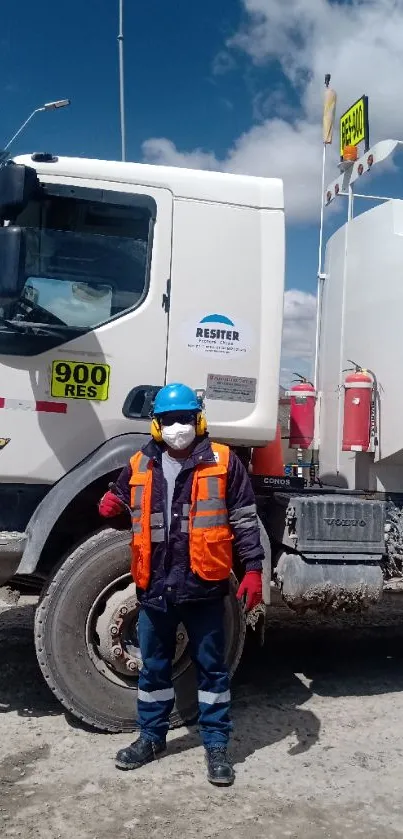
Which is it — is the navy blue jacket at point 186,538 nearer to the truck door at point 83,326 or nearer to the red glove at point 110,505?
the red glove at point 110,505

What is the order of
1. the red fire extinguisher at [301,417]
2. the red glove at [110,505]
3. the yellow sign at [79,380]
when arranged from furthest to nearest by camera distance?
the red fire extinguisher at [301,417] < the yellow sign at [79,380] < the red glove at [110,505]

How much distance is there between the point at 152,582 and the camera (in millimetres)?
3342

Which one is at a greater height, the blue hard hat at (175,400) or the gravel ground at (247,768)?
the blue hard hat at (175,400)

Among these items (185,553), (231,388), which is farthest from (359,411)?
(185,553)

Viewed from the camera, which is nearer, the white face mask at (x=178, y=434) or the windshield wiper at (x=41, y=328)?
the white face mask at (x=178, y=434)

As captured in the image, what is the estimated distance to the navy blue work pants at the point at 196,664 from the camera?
3418 mm

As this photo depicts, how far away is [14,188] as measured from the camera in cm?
333

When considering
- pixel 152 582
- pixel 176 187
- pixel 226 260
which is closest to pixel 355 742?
pixel 152 582

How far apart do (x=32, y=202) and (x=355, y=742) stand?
3.09 m

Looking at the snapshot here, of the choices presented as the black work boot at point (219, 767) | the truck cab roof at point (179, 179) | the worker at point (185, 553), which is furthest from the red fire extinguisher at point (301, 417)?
the black work boot at point (219, 767)

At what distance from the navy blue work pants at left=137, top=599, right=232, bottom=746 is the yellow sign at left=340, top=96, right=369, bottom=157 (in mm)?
3287

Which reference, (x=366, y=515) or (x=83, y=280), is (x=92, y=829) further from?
(x=83, y=280)

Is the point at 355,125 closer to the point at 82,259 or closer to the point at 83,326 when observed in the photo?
the point at 82,259

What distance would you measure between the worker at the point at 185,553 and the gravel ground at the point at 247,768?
0.16 metres
